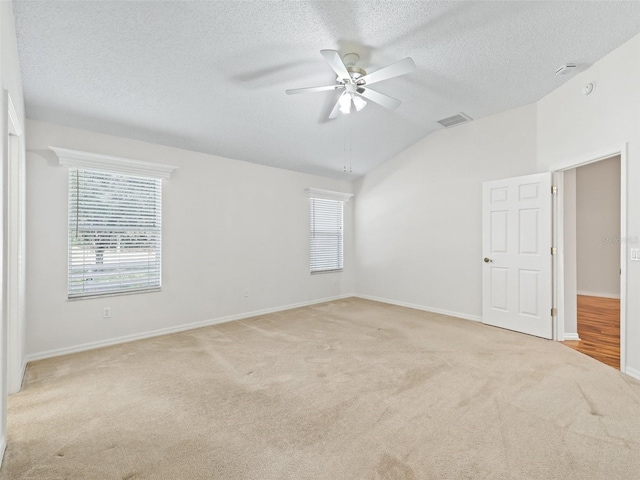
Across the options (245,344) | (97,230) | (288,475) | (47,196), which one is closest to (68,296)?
(97,230)

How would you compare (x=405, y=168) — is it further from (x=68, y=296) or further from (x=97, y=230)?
(x=68, y=296)

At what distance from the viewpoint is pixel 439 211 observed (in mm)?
5160

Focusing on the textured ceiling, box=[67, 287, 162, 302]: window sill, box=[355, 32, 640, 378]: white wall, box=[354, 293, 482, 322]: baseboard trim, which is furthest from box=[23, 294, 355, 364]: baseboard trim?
the textured ceiling

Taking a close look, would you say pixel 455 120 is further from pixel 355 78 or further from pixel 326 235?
pixel 326 235

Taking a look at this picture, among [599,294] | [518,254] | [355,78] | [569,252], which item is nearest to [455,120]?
[518,254]

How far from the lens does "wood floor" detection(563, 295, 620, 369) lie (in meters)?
3.38

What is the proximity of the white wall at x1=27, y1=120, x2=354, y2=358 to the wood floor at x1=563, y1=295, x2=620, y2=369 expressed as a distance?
150 inches

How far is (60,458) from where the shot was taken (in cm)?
178

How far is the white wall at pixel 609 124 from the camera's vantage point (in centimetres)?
279

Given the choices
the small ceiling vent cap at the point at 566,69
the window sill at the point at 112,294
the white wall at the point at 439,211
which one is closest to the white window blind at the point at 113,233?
the window sill at the point at 112,294

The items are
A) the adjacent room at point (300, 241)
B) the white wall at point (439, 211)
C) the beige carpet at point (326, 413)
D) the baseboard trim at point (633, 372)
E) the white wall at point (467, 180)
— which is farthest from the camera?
the white wall at point (439, 211)

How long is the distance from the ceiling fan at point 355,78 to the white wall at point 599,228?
592 centimetres

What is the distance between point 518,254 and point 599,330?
1530 millimetres

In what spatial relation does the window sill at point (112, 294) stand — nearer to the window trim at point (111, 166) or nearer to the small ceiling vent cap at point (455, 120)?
the window trim at point (111, 166)
